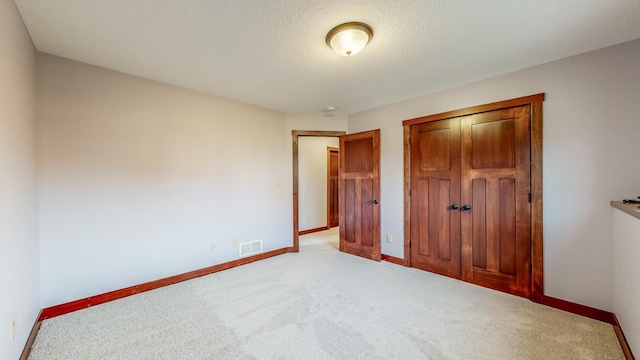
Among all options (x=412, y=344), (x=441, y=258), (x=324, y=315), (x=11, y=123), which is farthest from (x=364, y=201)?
(x=11, y=123)

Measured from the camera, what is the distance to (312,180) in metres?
6.03

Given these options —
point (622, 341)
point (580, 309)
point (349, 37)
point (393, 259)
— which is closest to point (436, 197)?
point (393, 259)

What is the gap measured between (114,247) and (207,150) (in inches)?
57.5

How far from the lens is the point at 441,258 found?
10.6 feet

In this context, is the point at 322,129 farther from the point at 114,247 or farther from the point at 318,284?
the point at 114,247

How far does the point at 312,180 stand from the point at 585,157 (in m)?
4.56

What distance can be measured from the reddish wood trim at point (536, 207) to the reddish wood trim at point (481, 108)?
0.21 feet

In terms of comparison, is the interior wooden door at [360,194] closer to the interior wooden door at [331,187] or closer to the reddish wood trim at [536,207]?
the reddish wood trim at [536,207]

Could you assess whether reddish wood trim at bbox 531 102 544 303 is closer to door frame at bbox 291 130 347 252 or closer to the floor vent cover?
door frame at bbox 291 130 347 252

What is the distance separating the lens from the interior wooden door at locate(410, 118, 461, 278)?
123 inches

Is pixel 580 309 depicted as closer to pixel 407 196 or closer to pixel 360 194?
pixel 407 196

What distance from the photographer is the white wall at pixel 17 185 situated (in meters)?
1.47

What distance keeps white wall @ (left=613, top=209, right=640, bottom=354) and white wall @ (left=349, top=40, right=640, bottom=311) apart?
0.13 meters

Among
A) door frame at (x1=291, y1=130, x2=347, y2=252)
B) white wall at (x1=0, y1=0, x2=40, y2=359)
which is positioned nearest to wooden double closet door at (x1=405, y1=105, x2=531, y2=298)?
door frame at (x1=291, y1=130, x2=347, y2=252)
